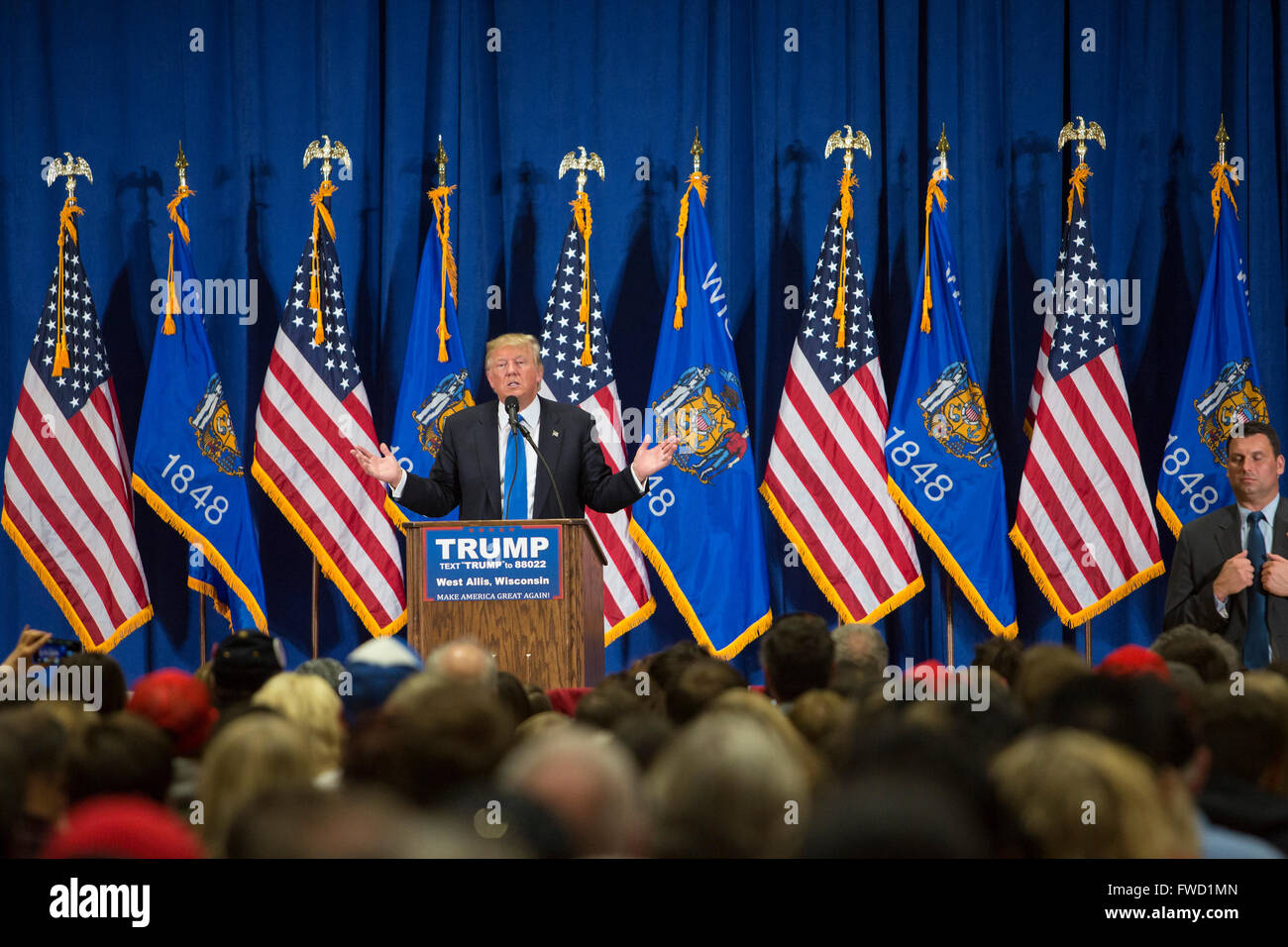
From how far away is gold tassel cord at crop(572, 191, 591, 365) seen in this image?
7.36 m

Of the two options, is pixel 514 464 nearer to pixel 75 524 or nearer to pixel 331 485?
pixel 331 485

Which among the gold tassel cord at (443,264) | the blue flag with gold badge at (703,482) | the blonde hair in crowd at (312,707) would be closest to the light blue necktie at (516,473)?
the blue flag with gold badge at (703,482)

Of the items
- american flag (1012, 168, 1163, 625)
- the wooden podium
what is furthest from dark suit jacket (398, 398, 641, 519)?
american flag (1012, 168, 1163, 625)

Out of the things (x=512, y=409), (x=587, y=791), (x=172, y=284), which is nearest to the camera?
(x=587, y=791)

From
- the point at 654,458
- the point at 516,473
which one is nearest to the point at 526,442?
the point at 516,473

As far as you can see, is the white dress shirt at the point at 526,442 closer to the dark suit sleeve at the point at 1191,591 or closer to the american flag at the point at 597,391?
the american flag at the point at 597,391

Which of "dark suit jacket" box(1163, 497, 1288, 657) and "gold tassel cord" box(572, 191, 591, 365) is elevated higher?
"gold tassel cord" box(572, 191, 591, 365)

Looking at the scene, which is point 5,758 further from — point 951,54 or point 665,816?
point 951,54

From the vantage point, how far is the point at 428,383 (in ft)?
24.6

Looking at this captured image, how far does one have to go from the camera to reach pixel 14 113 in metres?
8.41

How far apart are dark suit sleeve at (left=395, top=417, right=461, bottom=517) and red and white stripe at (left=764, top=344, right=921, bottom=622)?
222 centimetres

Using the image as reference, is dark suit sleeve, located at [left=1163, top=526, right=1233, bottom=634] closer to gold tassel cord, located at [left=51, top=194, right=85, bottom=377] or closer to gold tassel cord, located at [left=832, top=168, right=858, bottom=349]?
gold tassel cord, located at [left=832, top=168, right=858, bottom=349]

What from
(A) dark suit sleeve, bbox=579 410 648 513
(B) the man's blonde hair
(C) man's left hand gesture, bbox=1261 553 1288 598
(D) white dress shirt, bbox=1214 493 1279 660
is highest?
(B) the man's blonde hair

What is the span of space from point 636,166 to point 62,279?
3513mm
